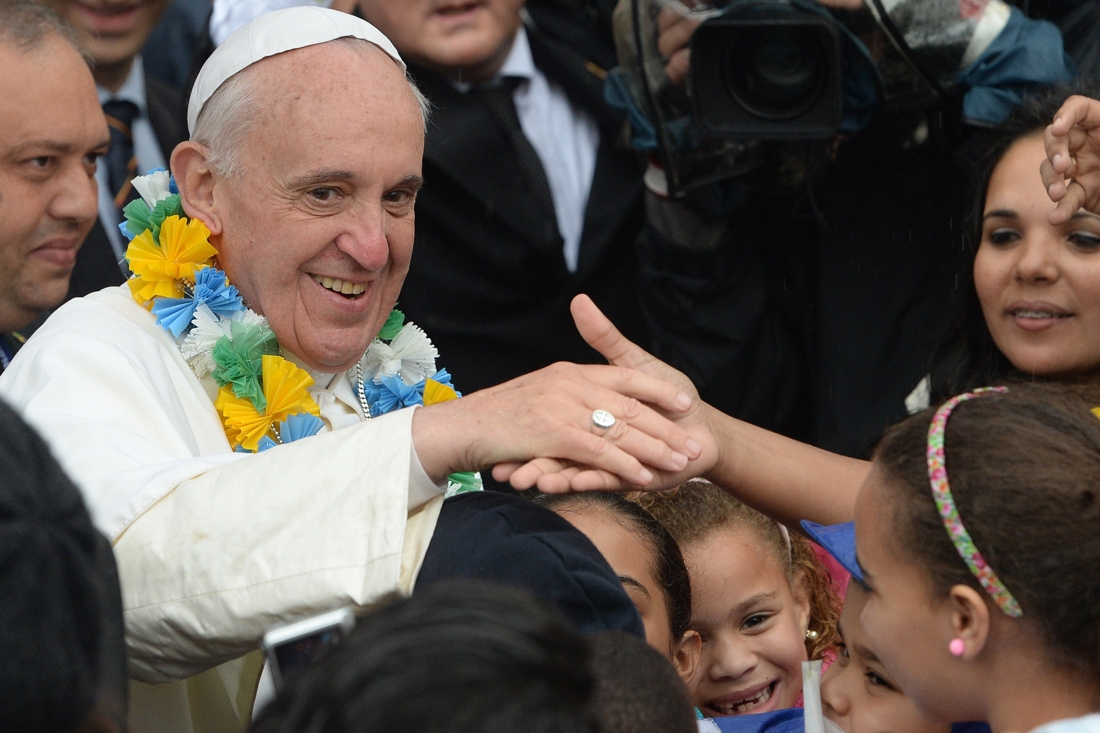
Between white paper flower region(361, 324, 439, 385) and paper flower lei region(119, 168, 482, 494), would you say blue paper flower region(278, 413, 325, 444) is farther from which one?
white paper flower region(361, 324, 439, 385)

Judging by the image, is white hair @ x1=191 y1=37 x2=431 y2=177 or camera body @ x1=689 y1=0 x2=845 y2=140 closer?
white hair @ x1=191 y1=37 x2=431 y2=177

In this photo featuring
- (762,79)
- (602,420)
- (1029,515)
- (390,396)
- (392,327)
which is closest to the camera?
(1029,515)

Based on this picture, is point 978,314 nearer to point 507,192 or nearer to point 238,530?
point 507,192

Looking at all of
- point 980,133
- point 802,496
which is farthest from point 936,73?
point 802,496

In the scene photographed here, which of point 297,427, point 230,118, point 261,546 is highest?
point 230,118

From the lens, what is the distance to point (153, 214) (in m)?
2.72

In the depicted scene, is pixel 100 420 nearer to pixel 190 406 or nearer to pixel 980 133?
pixel 190 406

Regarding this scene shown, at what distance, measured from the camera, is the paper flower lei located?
8.45ft

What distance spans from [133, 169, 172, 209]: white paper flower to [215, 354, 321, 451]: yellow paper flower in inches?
16.7

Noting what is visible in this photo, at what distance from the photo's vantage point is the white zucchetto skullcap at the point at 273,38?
267 centimetres

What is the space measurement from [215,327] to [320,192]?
35 centimetres

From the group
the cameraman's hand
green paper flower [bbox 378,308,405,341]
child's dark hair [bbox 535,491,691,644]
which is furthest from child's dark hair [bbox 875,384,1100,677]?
the cameraman's hand

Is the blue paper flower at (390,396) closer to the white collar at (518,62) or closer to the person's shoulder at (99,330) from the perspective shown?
the person's shoulder at (99,330)

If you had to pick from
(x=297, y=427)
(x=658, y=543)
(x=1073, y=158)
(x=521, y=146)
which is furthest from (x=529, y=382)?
(x=521, y=146)
